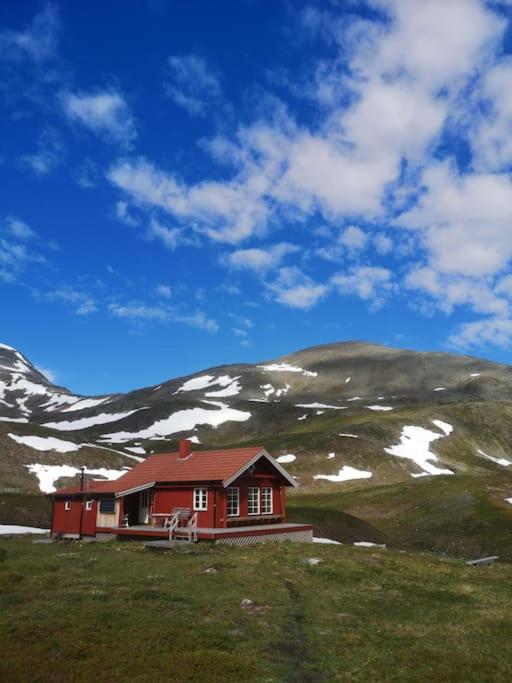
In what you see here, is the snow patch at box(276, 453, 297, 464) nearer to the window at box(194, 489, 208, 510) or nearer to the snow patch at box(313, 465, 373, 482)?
the snow patch at box(313, 465, 373, 482)

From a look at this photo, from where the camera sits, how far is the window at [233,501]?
43000 mm

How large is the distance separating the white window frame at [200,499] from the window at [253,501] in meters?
4.08

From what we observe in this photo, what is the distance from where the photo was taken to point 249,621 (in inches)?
644

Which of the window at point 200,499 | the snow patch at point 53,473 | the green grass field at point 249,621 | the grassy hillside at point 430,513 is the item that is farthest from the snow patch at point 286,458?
the green grass field at point 249,621

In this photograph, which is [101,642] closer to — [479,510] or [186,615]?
[186,615]

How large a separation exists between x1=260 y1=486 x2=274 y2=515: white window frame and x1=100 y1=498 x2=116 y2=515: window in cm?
1158

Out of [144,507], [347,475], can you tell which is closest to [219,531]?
[144,507]

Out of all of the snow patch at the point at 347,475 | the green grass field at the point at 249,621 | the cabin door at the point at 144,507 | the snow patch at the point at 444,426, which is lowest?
the green grass field at the point at 249,621

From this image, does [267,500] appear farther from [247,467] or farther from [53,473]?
[53,473]

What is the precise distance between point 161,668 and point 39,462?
91.7m

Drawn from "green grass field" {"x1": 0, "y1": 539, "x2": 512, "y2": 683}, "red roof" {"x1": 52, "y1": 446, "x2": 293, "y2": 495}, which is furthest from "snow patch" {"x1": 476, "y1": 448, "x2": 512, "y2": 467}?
"green grass field" {"x1": 0, "y1": 539, "x2": 512, "y2": 683}

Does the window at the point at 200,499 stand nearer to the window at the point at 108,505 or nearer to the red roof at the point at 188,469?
the red roof at the point at 188,469

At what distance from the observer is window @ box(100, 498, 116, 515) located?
146 feet

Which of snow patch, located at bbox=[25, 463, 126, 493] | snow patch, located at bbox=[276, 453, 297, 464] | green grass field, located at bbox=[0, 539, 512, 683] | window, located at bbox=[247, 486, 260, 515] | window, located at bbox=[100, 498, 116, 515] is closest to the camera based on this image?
green grass field, located at bbox=[0, 539, 512, 683]
